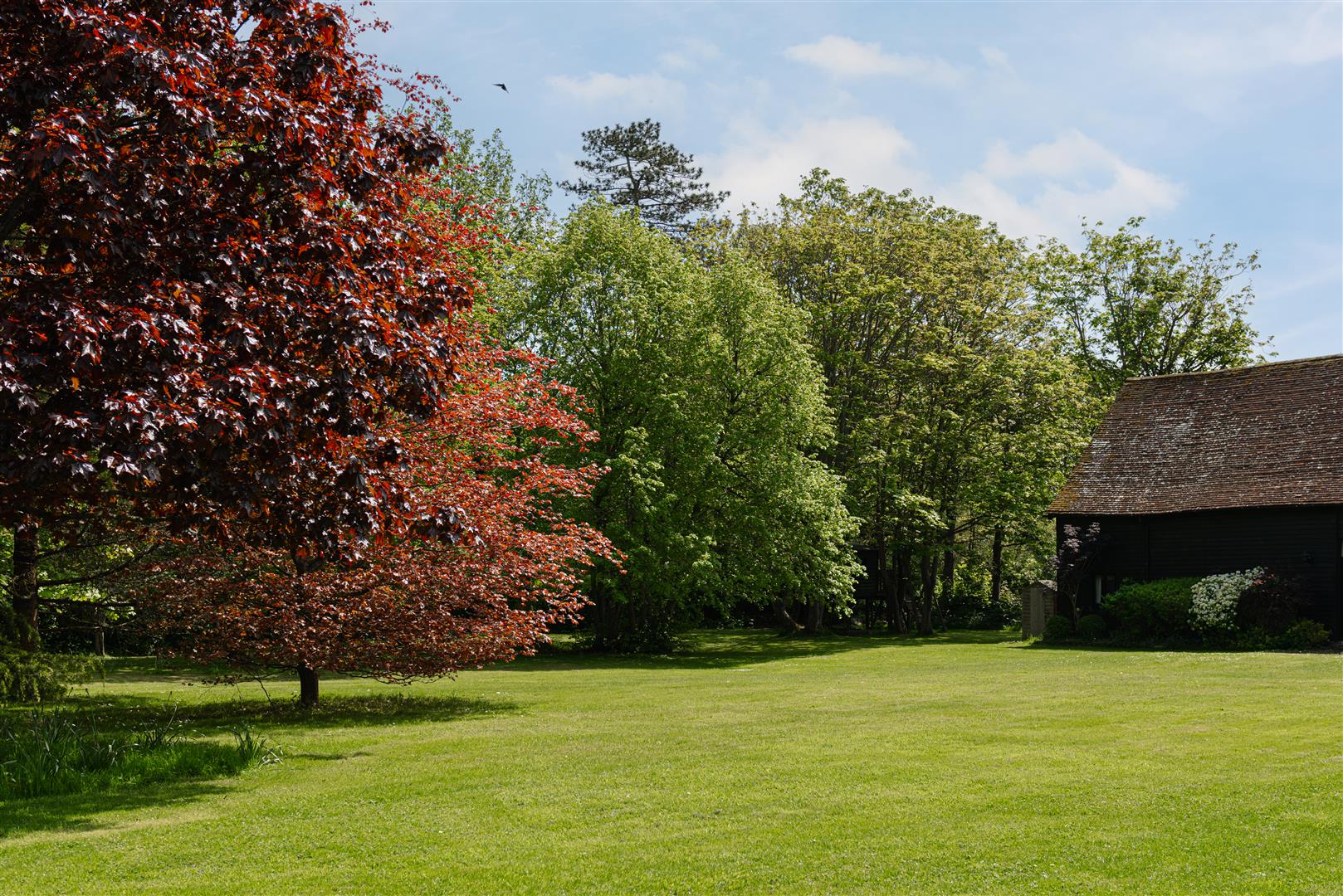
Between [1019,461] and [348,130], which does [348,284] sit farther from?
[1019,461]

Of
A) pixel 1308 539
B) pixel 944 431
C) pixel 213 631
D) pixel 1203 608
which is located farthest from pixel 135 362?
pixel 944 431

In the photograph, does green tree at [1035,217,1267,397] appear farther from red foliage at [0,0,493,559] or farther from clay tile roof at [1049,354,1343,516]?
red foliage at [0,0,493,559]

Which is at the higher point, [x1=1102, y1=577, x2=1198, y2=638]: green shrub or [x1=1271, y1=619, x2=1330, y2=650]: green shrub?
A: [x1=1102, y1=577, x2=1198, y2=638]: green shrub

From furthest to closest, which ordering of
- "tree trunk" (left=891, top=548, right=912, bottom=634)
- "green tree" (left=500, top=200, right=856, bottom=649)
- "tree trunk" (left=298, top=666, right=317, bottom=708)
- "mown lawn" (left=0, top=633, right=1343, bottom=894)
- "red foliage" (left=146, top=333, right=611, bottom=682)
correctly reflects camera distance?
"tree trunk" (left=891, top=548, right=912, bottom=634), "green tree" (left=500, top=200, right=856, bottom=649), "tree trunk" (left=298, top=666, right=317, bottom=708), "red foliage" (left=146, top=333, right=611, bottom=682), "mown lawn" (left=0, top=633, right=1343, bottom=894)

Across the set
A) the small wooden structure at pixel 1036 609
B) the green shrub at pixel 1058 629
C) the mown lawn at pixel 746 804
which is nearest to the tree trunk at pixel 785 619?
the small wooden structure at pixel 1036 609

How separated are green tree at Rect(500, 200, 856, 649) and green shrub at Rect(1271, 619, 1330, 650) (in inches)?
436

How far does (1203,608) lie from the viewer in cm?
2939

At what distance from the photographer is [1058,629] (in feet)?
108

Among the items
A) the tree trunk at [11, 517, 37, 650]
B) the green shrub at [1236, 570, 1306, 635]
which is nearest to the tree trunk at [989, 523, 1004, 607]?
the green shrub at [1236, 570, 1306, 635]

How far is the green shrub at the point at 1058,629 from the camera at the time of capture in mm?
32803

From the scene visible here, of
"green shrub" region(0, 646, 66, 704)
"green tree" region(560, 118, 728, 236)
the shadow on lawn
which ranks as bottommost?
the shadow on lawn

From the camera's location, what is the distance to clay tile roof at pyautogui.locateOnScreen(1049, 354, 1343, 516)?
3152 centimetres

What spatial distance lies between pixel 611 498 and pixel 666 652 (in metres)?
4.89

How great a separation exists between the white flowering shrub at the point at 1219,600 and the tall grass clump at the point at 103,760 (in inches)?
976
